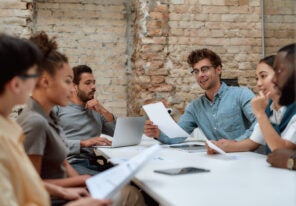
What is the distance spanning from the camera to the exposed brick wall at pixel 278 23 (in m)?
4.83

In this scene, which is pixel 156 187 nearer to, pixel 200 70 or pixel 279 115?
pixel 279 115

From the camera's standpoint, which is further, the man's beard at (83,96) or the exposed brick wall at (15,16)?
the exposed brick wall at (15,16)

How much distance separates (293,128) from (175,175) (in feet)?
2.28

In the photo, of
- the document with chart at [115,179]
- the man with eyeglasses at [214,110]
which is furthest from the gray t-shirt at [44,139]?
the man with eyeglasses at [214,110]

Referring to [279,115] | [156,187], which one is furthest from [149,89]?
[156,187]

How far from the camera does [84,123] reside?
9.76 ft

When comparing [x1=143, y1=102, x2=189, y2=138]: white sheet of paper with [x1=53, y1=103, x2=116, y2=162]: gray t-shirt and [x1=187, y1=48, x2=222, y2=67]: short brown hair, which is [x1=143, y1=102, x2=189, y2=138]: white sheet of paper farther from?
[x1=187, y1=48, x2=222, y2=67]: short brown hair

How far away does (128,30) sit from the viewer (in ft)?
16.4

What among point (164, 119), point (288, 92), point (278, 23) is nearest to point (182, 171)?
point (288, 92)

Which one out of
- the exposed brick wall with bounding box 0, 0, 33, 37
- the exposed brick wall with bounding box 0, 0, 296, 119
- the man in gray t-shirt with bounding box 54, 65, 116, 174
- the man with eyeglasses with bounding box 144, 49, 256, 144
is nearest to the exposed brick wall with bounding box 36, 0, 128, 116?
the exposed brick wall with bounding box 0, 0, 296, 119

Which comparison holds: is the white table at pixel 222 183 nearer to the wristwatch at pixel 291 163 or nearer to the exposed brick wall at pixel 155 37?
the wristwatch at pixel 291 163

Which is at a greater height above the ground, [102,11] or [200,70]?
[102,11]

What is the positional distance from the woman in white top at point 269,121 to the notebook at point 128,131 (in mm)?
609

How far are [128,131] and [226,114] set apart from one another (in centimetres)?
81
